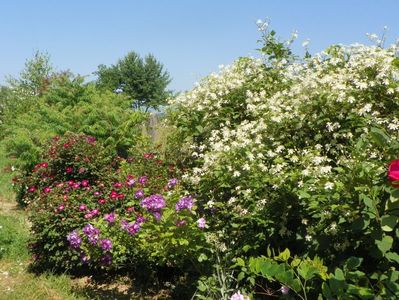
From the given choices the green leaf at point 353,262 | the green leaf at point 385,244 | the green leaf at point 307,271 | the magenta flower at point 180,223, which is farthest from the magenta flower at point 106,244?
the green leaf at point 385,244

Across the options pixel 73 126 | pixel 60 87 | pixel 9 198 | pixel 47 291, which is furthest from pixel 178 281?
pixel 60 87

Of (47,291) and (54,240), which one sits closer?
(47,291)

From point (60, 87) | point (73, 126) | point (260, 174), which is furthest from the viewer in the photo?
point (60, 87)

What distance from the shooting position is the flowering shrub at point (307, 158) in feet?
7.69

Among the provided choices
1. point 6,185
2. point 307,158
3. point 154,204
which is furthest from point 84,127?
point 307,158

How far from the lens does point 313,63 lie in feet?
17.0

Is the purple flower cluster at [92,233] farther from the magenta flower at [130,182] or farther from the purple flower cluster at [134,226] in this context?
the magenta flower at [130,182]

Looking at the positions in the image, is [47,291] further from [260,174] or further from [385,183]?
[385,183]

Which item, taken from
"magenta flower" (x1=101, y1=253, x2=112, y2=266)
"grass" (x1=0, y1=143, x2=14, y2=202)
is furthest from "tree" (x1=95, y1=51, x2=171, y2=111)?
"magenta flower" (x1=101, y1=253, x2=112, y2=266)

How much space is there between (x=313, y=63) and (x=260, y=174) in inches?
89.1

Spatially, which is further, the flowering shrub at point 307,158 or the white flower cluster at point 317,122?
the white flower cluster at point 317,122

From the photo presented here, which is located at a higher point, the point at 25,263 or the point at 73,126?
the point at 73,126

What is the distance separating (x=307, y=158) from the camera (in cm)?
344

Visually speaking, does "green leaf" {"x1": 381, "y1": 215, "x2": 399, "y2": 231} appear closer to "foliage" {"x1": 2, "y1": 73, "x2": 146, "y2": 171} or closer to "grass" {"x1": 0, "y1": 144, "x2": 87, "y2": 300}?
"grass" {"x1": 0, "y1": 144, "x2": 87, "y2": 300}
